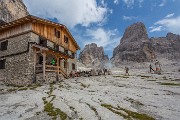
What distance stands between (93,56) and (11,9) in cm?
6199

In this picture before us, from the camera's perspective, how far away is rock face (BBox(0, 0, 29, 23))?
6900cm

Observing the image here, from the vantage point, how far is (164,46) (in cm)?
12350

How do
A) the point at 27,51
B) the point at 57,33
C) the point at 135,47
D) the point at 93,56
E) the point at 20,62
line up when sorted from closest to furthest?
the point at 27,51
the point at 20,62
the point at 57,33
the point at 135,47
the point at 93,56

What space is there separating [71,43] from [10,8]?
51.6 m

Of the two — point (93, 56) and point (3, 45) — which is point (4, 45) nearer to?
point (3, 45)

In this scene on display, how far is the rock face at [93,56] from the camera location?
114806 millimetres

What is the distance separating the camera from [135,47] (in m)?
115

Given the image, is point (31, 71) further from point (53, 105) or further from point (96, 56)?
point (96, 56)

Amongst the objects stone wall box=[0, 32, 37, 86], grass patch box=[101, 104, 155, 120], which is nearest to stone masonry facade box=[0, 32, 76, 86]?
stone wall box=[0, 32, 37, 86]

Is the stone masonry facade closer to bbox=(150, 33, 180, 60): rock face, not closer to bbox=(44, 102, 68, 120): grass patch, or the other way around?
bbox=(44, 102, 68, 120): grass patch

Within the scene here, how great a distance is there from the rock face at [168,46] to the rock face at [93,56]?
38.2 meters

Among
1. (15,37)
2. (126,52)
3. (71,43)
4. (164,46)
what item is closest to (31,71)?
(15,37)

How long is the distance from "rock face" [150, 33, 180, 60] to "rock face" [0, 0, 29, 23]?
287 ft

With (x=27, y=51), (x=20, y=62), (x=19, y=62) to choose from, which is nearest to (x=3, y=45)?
(x=19, y=62)
